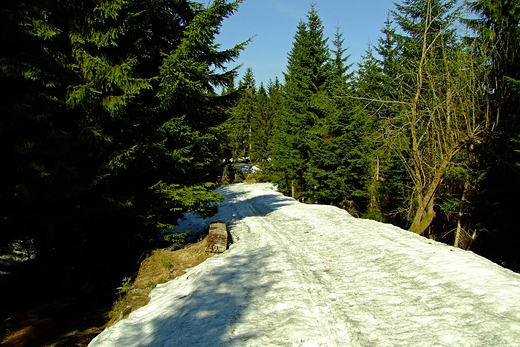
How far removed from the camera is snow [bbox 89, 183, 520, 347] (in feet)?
13.8

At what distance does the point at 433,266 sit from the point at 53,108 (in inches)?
374

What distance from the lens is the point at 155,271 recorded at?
27.3ft

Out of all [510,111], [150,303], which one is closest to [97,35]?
[150,303]

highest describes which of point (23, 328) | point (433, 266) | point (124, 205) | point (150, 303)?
point (124, 205)

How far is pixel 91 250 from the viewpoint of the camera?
9156mm

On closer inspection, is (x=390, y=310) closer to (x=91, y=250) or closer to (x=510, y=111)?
(x=91, y=250)

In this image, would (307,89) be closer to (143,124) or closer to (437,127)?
(437,127)

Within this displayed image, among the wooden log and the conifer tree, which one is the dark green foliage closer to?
the wooden log

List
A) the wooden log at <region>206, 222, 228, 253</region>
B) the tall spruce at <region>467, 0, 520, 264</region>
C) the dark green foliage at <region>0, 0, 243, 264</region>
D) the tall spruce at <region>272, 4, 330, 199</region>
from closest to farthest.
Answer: the dark green foliage at <region>0, 0, 243, 264</region> < the wooden log at <region>206, 222, 228, 253</region> < the tall spruce at <region>467, 0, 520, 264</region> < the tall spruce at <region>272, 4, 330, 199</region>

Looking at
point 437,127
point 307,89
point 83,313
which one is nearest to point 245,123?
point 307,89

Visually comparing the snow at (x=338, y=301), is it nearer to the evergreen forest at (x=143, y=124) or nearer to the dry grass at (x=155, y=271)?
the dry grass at (x=155, y=271)

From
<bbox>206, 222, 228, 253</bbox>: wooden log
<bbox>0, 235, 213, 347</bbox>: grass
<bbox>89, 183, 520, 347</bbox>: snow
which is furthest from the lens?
<bbox>206, 222, 228, 253</bbox>: wooden log

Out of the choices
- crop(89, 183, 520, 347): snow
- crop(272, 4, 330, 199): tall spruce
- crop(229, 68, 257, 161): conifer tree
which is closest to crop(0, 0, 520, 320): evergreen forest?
crop(89, 183, 520, 347): snow

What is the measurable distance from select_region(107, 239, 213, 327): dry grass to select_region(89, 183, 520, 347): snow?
0.44 metres
